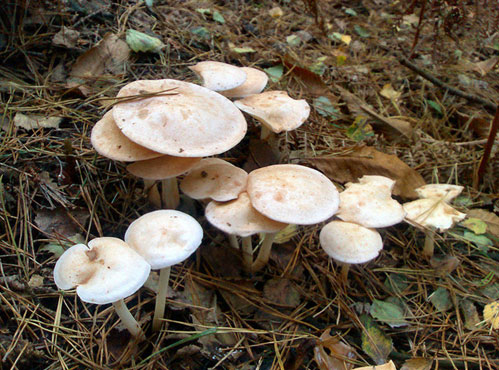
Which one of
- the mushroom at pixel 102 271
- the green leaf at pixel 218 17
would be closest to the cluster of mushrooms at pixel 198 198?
the mushroom at pixel 102 271

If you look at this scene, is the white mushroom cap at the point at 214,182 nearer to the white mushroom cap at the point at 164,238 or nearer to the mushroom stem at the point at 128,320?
the white mushroom cap at the point at 164,238

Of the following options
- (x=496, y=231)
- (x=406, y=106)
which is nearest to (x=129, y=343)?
(x=496, y=231)

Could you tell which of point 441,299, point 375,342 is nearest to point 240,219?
point 375,342

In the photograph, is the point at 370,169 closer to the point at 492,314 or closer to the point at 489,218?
the point at 489,218

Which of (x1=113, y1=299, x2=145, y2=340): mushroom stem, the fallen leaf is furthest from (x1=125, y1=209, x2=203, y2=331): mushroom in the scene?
the fallen leaf

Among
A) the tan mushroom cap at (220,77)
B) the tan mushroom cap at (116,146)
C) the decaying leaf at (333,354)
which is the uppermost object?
the tan mushroom cap at (220,77)

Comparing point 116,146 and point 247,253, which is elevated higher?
point 116,146
